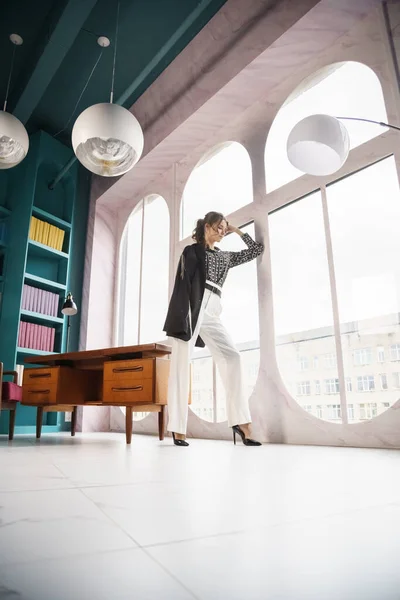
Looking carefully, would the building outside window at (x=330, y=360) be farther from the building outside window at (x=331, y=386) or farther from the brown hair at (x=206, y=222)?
the brown hair at (x=206, y=222)

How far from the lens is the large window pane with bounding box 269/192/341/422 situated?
2.73m

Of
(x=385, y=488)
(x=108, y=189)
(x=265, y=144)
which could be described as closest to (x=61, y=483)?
(x=385, y=488)

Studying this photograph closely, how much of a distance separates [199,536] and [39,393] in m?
2.79

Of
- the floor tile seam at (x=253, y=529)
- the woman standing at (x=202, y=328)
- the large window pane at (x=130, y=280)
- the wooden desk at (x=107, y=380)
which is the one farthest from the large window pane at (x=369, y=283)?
the large window pane at (x=130, y=280)

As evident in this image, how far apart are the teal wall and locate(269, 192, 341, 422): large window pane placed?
2767 mm

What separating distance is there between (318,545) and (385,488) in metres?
0.58

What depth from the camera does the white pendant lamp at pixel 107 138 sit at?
2244 millimetres

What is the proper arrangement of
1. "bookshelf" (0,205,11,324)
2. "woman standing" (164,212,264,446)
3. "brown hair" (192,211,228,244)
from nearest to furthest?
"woman standing" (164,212,264,446)
"brown hair" (192,211,228,244)
"bookshelf" (0,205,11,324)

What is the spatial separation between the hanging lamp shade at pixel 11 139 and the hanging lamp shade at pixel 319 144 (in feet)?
5.96

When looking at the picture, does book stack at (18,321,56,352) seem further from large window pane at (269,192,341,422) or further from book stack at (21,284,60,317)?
large window pane at (269,192,341,422)

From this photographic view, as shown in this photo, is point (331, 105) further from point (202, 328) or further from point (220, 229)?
point (202, 328)

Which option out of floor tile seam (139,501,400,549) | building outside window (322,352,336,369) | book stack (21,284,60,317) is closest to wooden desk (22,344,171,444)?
building outside window (322,352,336,369)

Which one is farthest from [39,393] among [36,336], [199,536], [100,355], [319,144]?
[199,536]

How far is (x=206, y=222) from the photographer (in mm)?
3061
